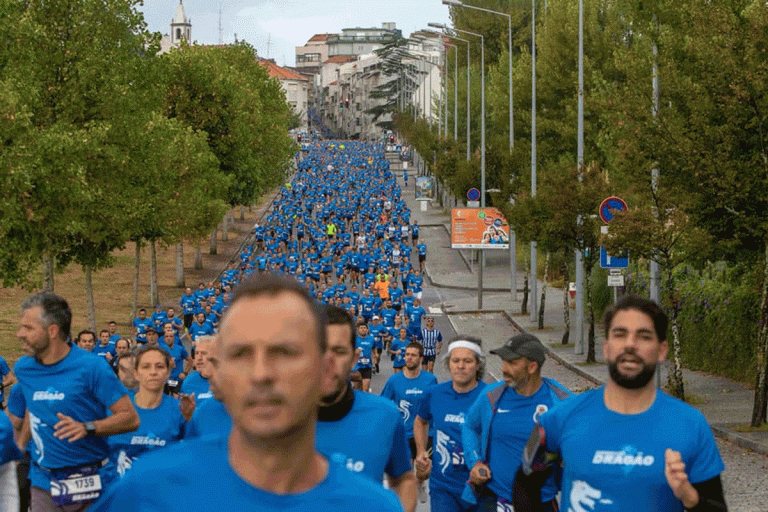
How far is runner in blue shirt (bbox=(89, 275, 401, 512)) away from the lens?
291 centimetres

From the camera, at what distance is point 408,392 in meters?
12.4

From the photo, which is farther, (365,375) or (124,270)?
(124,270)

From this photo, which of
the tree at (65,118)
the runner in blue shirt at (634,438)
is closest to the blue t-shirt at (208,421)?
the runner in blue shirt at (634,438)

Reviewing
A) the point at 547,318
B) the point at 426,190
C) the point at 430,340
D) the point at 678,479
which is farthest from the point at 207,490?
the point at 426,190

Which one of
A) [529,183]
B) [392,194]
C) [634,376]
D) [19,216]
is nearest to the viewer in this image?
[634,376]

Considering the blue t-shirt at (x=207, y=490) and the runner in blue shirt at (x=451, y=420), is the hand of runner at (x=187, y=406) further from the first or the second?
the blue t-shirt at (x=207, y=490)

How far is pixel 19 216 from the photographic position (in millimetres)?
33000

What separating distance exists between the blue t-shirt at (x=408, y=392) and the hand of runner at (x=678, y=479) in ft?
22.8

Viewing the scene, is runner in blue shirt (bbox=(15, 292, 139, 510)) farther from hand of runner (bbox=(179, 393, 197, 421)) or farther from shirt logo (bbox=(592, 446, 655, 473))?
shirt logo (bbox=(592, 446, 655, 473))

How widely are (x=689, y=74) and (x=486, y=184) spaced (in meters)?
36.7

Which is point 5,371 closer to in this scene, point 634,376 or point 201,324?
point 634,376

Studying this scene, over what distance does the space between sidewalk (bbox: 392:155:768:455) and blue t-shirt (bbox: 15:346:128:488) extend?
1336cm

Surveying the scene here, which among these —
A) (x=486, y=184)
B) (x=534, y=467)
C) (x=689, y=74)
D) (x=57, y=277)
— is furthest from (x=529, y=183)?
(x=534, y=467)

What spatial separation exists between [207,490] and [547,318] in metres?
45.8
